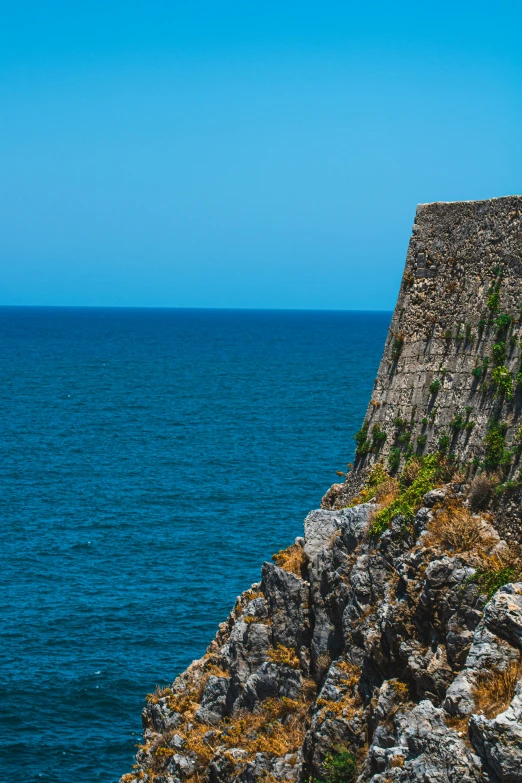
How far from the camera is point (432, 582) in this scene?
20.3 m

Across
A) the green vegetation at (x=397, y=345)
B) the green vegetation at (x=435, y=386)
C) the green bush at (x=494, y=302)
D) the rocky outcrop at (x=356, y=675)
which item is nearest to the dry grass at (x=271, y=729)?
the rocky outcrop at (x=356, y=675)

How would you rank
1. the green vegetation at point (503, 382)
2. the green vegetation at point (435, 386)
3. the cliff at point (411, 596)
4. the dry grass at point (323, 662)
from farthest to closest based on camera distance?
1. the green vegetation at point (435, 386)
2. the dry grass at point (323, 662)
3. the green vegetation at point (503, 382)
4. the cliff at point (411, 596)

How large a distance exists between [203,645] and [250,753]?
21.8 meters

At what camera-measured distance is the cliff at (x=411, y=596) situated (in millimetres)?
17562

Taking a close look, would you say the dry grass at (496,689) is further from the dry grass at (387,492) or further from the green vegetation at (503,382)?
the dry grass at (387,492)

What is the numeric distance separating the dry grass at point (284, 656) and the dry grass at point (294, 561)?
6.38 ft

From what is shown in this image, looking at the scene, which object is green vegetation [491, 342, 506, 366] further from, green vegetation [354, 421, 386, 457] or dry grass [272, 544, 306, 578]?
dry grass [272, 544, 306, 578]

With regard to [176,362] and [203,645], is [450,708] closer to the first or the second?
[203,645]

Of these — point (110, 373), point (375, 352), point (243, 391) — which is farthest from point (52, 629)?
point (375, 352)

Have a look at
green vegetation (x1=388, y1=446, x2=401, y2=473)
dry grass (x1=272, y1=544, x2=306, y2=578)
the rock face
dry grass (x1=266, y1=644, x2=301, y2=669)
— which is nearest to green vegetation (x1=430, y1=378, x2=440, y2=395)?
the rock face

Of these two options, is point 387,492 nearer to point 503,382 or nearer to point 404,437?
point 404,437

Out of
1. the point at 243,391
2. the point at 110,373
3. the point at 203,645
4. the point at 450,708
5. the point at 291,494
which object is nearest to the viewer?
the point at 450,708

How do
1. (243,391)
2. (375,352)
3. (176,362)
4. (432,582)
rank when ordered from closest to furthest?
(432,582)
(243,391)
(176,362)
(375,352)

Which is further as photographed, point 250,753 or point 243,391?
point 243,391
